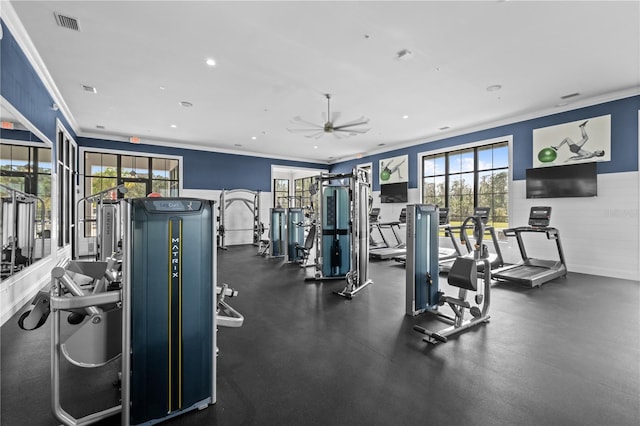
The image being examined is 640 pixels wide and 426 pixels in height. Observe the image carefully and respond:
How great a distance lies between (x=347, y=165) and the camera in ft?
40.1

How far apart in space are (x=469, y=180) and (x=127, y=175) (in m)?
9.79

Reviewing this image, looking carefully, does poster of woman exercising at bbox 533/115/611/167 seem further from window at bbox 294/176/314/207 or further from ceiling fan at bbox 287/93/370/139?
window at bbox 294/176/314/207

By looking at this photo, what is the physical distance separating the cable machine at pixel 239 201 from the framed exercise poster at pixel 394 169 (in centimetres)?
429

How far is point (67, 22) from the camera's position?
11.6ft

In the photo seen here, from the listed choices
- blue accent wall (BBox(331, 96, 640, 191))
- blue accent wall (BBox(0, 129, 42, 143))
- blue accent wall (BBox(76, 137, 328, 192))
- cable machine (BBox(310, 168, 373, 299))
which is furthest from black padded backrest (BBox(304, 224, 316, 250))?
blue accent wall (BBox(76, 137, 328, 192))

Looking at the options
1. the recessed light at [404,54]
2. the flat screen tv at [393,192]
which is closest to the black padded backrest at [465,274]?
the recessed light at [404,54]

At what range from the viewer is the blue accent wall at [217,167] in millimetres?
9484

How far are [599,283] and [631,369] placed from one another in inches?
141

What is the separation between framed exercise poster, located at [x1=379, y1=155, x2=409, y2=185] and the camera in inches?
387

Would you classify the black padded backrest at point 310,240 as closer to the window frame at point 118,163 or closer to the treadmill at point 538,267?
the treadmill at point 538,267

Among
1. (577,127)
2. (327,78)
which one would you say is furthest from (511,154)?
(327,78)

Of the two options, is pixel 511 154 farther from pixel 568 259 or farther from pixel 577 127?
pixel 568 259

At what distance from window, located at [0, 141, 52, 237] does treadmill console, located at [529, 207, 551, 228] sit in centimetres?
792

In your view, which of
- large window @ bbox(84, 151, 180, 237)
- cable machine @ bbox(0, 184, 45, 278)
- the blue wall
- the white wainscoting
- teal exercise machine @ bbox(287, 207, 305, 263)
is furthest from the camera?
large window @ bbox(84, 151, 180, 237)
